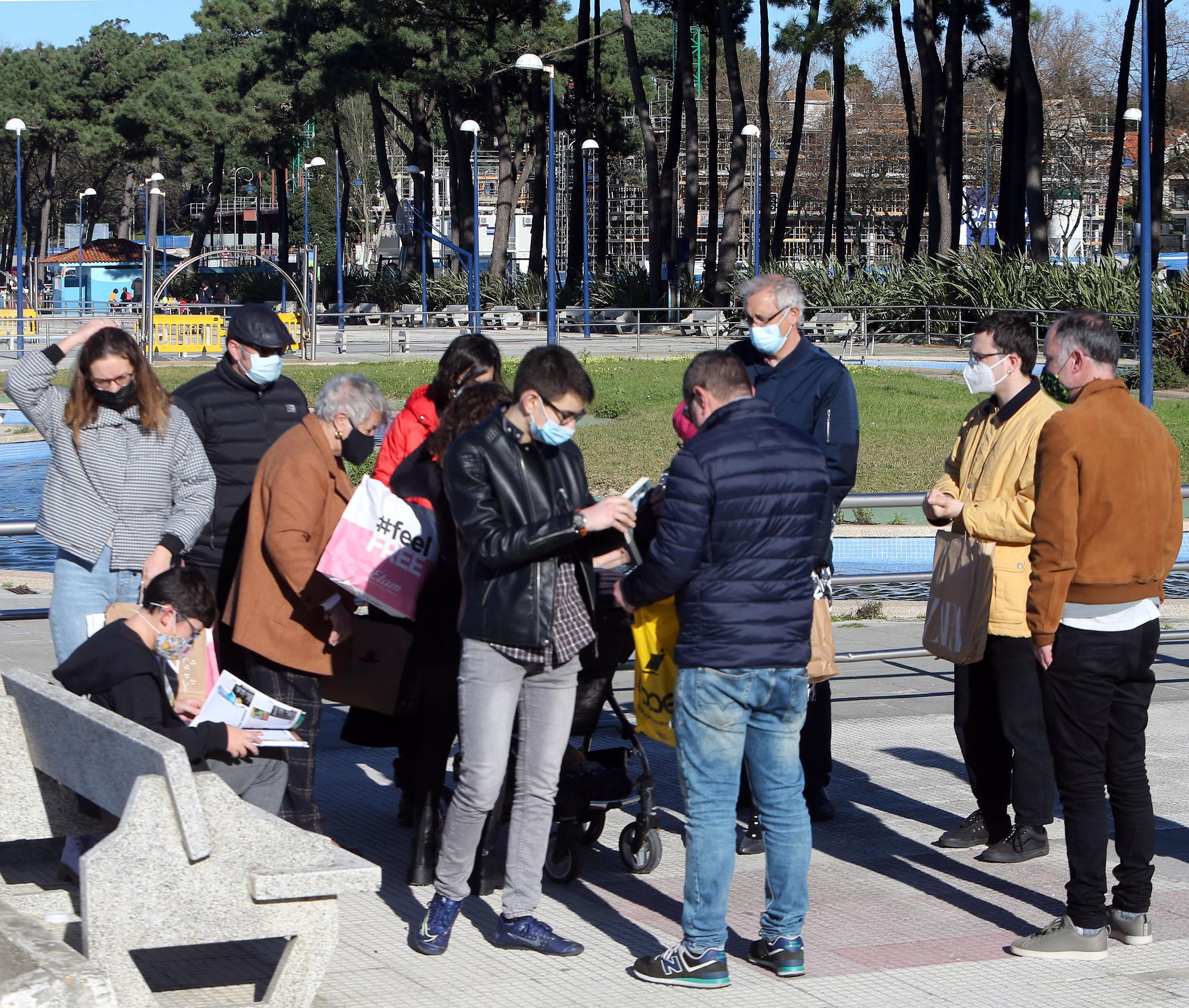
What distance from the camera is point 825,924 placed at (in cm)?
496

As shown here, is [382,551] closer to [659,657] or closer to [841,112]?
[659,657]

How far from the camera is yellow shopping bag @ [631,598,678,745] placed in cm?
480

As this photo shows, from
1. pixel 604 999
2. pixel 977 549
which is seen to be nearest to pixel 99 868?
pixel 604 999

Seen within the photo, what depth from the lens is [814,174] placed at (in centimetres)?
9269

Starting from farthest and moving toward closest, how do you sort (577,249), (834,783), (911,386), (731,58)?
(577,249) < (731,58) < (911,386) < (834,783)

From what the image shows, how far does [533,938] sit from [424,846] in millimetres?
747

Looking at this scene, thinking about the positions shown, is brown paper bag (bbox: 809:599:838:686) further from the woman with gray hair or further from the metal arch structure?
the metal arch structure

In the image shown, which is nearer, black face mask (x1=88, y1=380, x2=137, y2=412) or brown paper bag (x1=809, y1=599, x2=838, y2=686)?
black face mask (x1=88, y1=380, x2=137, y2=412)

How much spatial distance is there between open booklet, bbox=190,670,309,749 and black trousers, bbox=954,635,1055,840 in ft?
8.13

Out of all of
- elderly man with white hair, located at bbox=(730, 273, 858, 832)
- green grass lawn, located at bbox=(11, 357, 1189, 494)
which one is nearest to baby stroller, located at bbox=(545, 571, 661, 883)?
elderly man with white hair, located at bbox=(730, 273, 858, 832)

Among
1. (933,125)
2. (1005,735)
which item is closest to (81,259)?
(933,125)

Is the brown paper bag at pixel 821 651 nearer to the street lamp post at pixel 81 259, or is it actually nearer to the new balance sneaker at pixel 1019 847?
the new balance sneaker at pixel 1019 847

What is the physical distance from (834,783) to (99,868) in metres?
3.58

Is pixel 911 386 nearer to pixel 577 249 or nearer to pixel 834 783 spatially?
pixel 834 783
